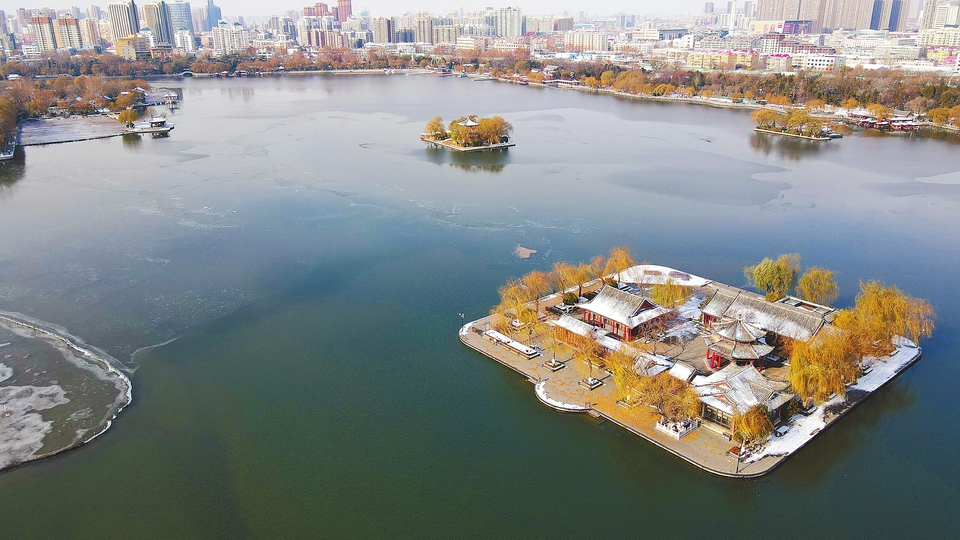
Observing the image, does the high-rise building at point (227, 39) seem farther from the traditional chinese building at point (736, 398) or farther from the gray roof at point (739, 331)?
the traditional chinese building at point (736, 398)

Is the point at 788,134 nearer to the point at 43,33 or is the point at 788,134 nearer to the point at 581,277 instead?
the point at 581,277

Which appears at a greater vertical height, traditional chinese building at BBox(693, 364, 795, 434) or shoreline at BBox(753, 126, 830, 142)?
shoreline at BBox(753, 126, 830, 142)

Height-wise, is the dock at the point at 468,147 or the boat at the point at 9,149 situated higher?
the boat at the point at 9,149

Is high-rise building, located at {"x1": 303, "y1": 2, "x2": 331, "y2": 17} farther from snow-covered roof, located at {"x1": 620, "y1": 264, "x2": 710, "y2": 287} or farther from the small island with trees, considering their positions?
snow-covered roof, located at {"x1": 620, "y1": 264, "x2": 710, "y2": 287}

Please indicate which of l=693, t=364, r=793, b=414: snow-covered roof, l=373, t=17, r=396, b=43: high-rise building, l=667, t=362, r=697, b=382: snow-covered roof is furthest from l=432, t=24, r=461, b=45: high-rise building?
l=693, t=364, r=793, b=414: snow-covered roof

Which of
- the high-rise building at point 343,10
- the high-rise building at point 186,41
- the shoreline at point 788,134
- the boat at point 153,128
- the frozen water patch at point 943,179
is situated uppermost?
the high-rise building at point 343,10

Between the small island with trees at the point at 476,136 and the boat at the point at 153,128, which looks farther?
the boat at the point at 153,128

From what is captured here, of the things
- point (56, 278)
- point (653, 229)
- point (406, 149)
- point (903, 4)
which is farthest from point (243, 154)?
point (903, 4)

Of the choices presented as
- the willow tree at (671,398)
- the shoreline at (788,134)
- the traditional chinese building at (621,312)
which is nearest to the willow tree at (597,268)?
the traditional chinese building at (621,312)
